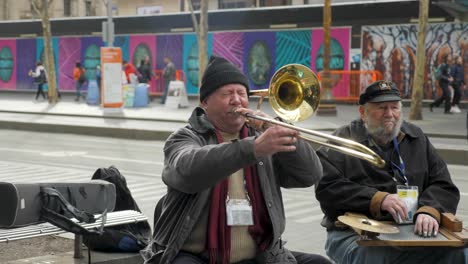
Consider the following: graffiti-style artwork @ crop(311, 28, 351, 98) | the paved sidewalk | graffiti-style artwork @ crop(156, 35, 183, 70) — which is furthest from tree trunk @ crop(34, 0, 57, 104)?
graffiti-style artwork @ crop(311, 28, 351, 98)

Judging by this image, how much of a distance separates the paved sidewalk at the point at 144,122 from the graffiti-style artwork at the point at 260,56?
175 inches

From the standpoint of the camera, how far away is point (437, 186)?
4547mm

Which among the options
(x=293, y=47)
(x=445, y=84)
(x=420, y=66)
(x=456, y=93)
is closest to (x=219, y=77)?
(x=420, y=66)

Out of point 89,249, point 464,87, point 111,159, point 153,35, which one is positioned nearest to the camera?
point 89,249

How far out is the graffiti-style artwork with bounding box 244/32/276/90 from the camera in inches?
1217

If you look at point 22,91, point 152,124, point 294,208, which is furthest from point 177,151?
point 22,91

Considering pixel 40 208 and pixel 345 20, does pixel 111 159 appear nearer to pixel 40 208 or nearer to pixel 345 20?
pixel 40 208

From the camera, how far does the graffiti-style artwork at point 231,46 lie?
3169cm

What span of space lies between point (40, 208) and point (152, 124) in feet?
51.8

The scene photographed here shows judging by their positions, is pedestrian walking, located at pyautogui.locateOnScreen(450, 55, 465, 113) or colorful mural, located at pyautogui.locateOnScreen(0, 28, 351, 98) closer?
pedestrian walking, located at pyautogui.locateOnScreen(450, 55, 465, 113)

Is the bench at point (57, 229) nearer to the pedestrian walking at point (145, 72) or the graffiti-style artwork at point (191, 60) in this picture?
the pedestrian walking at point (145, 72)

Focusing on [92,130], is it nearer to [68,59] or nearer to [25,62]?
[68,59]

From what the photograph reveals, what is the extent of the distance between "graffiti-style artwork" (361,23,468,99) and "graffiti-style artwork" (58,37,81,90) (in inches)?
593

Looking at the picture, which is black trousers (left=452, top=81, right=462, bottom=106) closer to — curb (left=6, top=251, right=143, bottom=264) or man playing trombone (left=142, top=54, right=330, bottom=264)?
curb (left=6, top=251, right=143, bottom=264)
